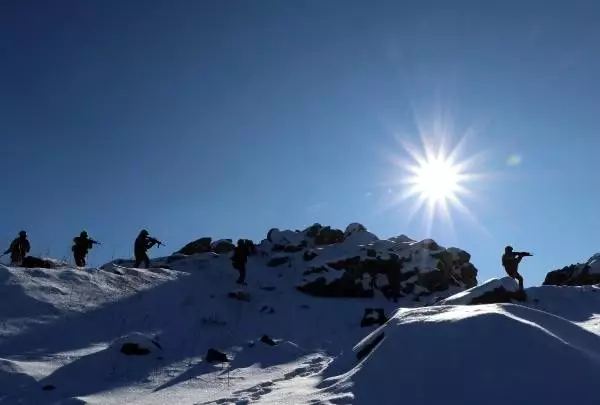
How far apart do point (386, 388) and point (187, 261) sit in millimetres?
27628

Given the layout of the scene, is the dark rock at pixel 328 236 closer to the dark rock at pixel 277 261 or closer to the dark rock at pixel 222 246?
the dark rock at pixel 277 261

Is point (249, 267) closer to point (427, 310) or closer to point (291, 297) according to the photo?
point (291, 297)

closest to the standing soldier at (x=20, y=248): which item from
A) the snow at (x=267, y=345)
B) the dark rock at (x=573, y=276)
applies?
the snow at (x=267, y=345)

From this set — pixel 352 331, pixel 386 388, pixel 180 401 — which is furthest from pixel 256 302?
pixel 386 388

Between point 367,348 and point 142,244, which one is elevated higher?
point 142,244

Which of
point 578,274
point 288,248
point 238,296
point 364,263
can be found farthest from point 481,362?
point 288,248

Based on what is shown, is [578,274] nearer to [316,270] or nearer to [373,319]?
[316,270]

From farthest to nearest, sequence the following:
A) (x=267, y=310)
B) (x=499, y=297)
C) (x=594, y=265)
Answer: (x=594, y=265) < (x=267, y=310) < (x=499, y=297)

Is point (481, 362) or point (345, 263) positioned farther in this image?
point (345, 263)

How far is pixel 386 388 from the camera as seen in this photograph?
25.5 feet

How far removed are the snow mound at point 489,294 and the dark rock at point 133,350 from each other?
9690mm

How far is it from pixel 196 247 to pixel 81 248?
13.9 meters

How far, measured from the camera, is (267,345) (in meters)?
17.5

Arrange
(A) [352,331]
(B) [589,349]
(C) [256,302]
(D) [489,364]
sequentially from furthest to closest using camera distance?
(C) [256,302]
(A) [352,331]
(B) [589,349]
(D) [489,364]
